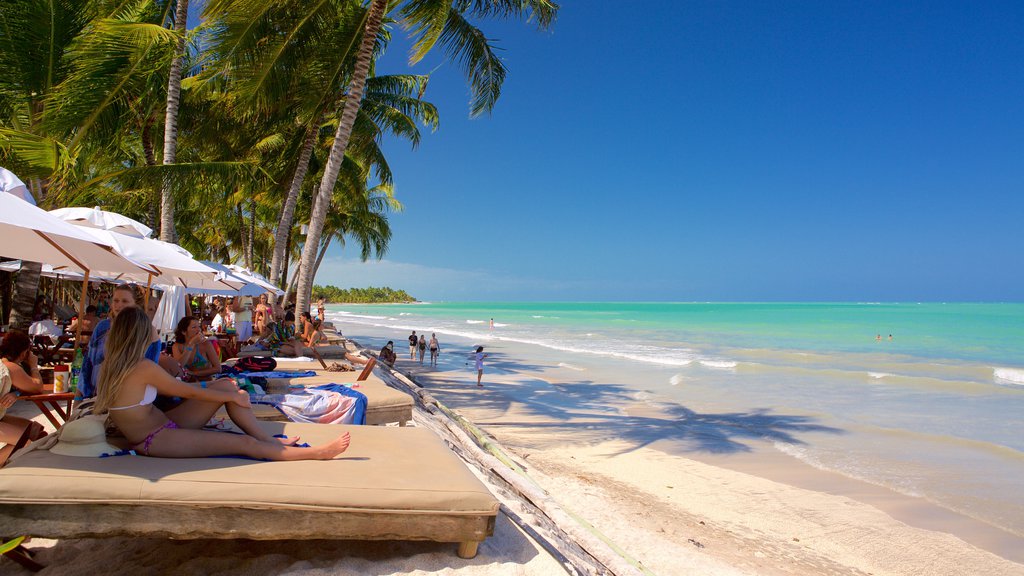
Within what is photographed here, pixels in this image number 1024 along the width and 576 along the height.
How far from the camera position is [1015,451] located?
28.9ft

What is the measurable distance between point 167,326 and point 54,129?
3.57 meters

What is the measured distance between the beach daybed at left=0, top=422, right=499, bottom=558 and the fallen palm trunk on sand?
34.4 inches

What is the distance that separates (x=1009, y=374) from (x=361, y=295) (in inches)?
4348

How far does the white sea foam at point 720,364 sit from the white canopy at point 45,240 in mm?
17617

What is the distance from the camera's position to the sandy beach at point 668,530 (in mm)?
2834

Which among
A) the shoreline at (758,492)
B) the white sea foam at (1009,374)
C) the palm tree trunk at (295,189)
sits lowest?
the shoreline at (758,492)

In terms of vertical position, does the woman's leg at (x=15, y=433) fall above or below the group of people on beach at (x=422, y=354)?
above

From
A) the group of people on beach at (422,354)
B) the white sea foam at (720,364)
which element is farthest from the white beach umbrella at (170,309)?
the white sea foam at (720,364)

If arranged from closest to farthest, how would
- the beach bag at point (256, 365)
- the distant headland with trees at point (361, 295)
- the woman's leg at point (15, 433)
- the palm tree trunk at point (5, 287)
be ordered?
the woman's leg at point (15, 433), the beach bag at point (256, 365), the palm tree trunk at point (5, 287), the distant headland with trees at point (361, 295)

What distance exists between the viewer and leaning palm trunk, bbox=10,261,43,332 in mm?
7616

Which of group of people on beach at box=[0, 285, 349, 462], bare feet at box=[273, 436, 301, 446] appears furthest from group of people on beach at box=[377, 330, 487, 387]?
group of people on beach at box=[0, 285, 349, 462]

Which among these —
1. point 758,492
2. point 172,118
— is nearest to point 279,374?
point 758,492

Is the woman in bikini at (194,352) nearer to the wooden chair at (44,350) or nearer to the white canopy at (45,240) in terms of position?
the white canopy at (45,240)

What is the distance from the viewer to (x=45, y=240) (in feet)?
15.2
